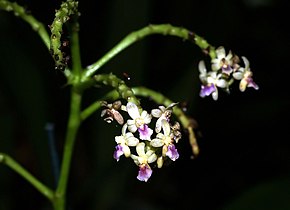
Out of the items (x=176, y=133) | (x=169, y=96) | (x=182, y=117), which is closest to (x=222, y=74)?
(x=182, y=117)

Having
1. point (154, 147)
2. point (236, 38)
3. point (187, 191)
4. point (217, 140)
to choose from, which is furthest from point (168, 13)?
point (154, 147)

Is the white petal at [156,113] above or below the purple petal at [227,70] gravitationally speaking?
below

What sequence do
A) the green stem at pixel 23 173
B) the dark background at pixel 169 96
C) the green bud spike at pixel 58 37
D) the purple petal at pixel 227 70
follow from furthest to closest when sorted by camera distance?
the dark background at pixel 169 96
the green stem at pixel 23 173
the purple petal at pixel 227 70
the green bud spike at pixel 58 37

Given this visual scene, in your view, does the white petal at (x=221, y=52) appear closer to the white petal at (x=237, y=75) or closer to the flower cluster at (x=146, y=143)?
the white petal at (x=237, y=75)

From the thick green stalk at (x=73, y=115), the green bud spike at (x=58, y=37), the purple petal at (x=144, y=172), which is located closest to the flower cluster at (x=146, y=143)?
the purple petal at (x=144, y=172)

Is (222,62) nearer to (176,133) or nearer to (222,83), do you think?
(222,83)

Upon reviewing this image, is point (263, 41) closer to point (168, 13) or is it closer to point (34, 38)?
point (168, 13)

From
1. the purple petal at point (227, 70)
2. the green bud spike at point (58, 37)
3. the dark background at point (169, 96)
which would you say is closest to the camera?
the green bud spike at point (58, 37)
